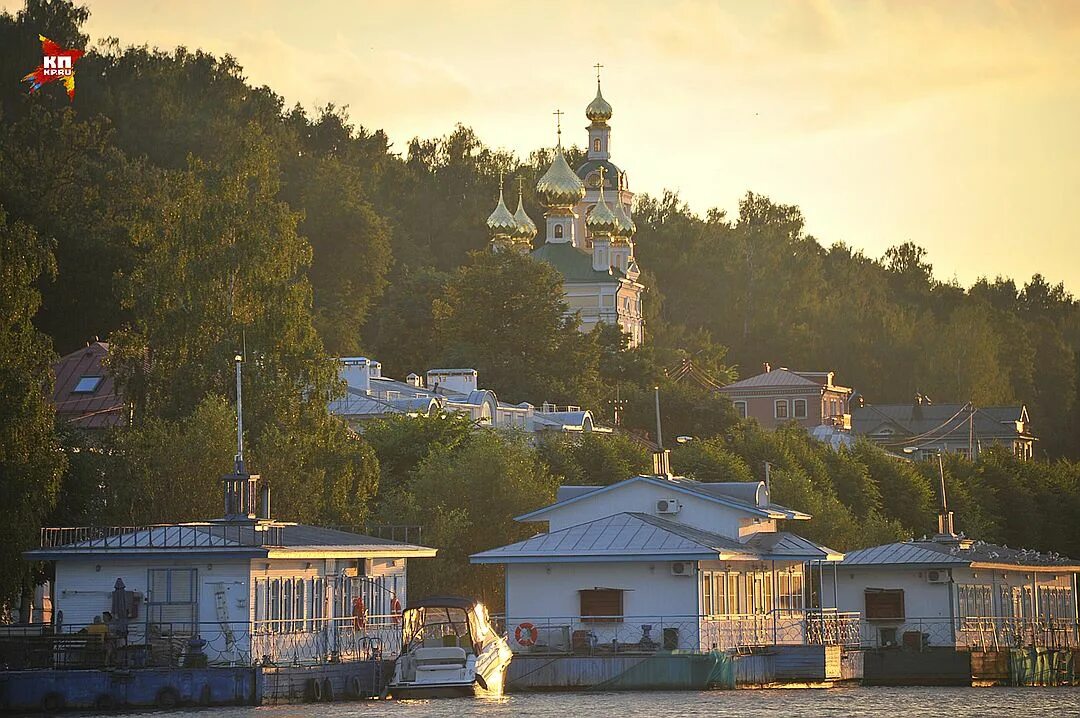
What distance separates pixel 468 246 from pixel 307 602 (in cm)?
11958

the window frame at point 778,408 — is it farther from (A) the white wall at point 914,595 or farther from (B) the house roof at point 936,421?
(A) the white wall at point 914,595

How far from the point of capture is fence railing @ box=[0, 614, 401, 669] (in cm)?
4488

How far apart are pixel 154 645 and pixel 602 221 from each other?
122 metres

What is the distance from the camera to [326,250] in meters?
125

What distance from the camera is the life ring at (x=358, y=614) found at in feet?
167

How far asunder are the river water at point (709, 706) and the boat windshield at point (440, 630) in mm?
1591

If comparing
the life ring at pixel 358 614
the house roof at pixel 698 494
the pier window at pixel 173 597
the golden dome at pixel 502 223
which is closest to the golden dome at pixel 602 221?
the golden dome at pixel 502 223

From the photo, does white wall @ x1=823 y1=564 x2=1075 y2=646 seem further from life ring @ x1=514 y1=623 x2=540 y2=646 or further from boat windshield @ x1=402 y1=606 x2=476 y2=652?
boat windshield @ x1=402 y1=606 x2=476 y2=652

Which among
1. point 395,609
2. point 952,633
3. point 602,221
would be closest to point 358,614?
point 395,609

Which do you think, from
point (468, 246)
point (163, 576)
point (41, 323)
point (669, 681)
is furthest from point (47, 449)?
point (468, 246)

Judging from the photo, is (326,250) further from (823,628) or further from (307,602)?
(307,602)

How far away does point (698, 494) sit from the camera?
6047 cm

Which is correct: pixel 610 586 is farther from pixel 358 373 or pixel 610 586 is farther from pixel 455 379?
pixel 455 379

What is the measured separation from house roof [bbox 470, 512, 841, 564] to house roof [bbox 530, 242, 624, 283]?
100m
